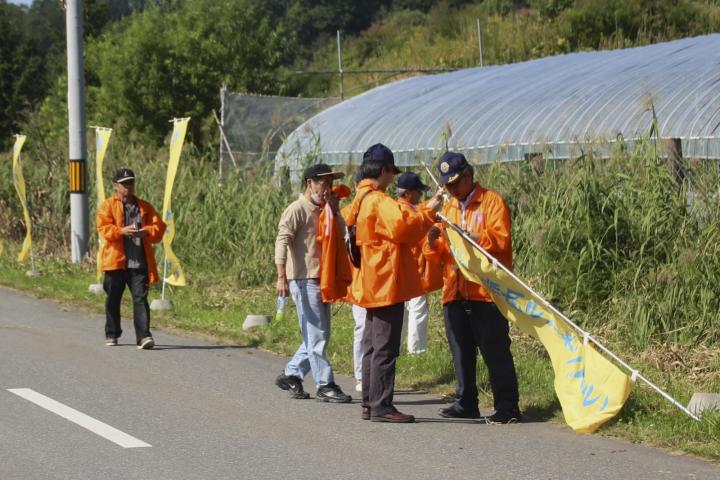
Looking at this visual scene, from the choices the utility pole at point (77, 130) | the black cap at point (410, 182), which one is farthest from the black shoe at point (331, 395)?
the utility pole at point (77, 130)

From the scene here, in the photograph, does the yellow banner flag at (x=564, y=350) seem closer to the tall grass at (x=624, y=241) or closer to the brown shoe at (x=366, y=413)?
the brown shoe at (x=366, y=413)

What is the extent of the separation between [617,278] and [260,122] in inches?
541

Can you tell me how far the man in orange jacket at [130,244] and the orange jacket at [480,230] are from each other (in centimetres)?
439

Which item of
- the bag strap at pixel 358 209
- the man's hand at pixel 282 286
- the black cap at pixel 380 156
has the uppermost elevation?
the black cap at pixel 380 156

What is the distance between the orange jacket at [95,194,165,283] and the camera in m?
12.3

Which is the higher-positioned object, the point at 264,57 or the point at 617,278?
the point at 264,57

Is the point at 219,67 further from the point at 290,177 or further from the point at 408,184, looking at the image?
the point at 408,184

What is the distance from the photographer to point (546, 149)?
13.9 meters

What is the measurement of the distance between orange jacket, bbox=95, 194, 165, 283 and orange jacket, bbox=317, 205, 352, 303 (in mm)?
3356

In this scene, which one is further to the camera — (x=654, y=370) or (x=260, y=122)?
(x=260, y=122)

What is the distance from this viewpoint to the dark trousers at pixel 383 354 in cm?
867

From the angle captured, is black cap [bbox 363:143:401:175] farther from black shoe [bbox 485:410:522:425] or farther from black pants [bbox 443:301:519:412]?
black shoe [bbox 485:410:522:425]

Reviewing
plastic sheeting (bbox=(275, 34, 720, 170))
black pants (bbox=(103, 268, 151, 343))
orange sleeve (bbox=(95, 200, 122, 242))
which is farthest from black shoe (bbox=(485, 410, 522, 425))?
orange sleeve (bbox=(95, 200, 122, 242))

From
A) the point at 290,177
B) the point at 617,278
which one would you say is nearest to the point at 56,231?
the point at 290,177
